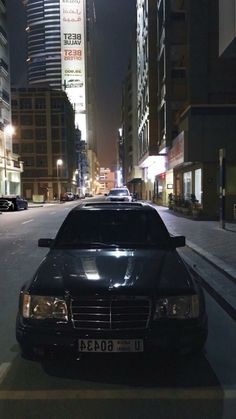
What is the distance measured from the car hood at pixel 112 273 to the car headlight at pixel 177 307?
73 mm

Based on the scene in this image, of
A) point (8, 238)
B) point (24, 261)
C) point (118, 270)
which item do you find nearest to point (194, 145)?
point (8, 238)

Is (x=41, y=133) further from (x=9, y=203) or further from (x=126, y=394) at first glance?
(x=126, y=394)

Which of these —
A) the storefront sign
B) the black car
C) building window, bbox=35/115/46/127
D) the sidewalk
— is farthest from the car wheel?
building window, bbox=35/115/46/127

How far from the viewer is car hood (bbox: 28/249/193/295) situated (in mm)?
4422

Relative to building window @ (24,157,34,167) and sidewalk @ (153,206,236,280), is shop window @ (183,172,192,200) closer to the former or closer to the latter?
sidewalk @ (153,206,236,280)

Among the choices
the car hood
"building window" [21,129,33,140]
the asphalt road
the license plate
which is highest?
"building window" [21,129,33,140]

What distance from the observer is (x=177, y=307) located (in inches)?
173

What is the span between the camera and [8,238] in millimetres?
18562

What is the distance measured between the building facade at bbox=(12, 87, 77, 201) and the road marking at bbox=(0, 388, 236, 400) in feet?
353

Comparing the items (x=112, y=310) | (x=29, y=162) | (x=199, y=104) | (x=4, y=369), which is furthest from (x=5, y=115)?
(x=112, y=310)

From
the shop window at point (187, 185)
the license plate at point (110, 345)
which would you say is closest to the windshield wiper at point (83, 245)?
the license plate at point (110, 345)

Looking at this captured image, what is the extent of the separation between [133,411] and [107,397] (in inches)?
12.3

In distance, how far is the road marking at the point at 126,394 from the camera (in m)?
4.10

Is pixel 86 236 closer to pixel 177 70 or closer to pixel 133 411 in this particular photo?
pixel 133 411
